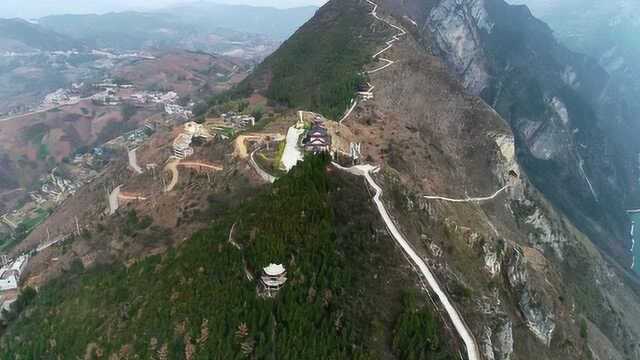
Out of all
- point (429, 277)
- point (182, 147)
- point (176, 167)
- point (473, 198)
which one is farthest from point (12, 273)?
point (473, 198)

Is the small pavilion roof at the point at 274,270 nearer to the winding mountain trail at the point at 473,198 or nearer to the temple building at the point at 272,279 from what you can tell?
the temple building at the point at 272,279

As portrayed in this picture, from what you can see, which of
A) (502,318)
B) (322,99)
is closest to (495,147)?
(322,99)

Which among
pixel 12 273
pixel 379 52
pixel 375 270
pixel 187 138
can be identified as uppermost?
pixel 375 270

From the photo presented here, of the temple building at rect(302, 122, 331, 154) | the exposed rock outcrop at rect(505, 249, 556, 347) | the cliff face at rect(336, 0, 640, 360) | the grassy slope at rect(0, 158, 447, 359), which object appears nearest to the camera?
the grassy slope at rect(0, 158, 447, 359)

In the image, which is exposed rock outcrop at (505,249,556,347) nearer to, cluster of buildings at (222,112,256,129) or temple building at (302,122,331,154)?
temple building at (302,122,331,154)

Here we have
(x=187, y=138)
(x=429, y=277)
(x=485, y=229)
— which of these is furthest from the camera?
(x=187, y=138)

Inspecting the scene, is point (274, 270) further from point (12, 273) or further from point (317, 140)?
point (12, 273)

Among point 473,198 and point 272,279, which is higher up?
point 272,279

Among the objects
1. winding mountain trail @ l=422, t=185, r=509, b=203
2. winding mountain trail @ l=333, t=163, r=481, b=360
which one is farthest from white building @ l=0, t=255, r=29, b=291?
winding mountain trail @ l=422, t=185, r=509, b=203
